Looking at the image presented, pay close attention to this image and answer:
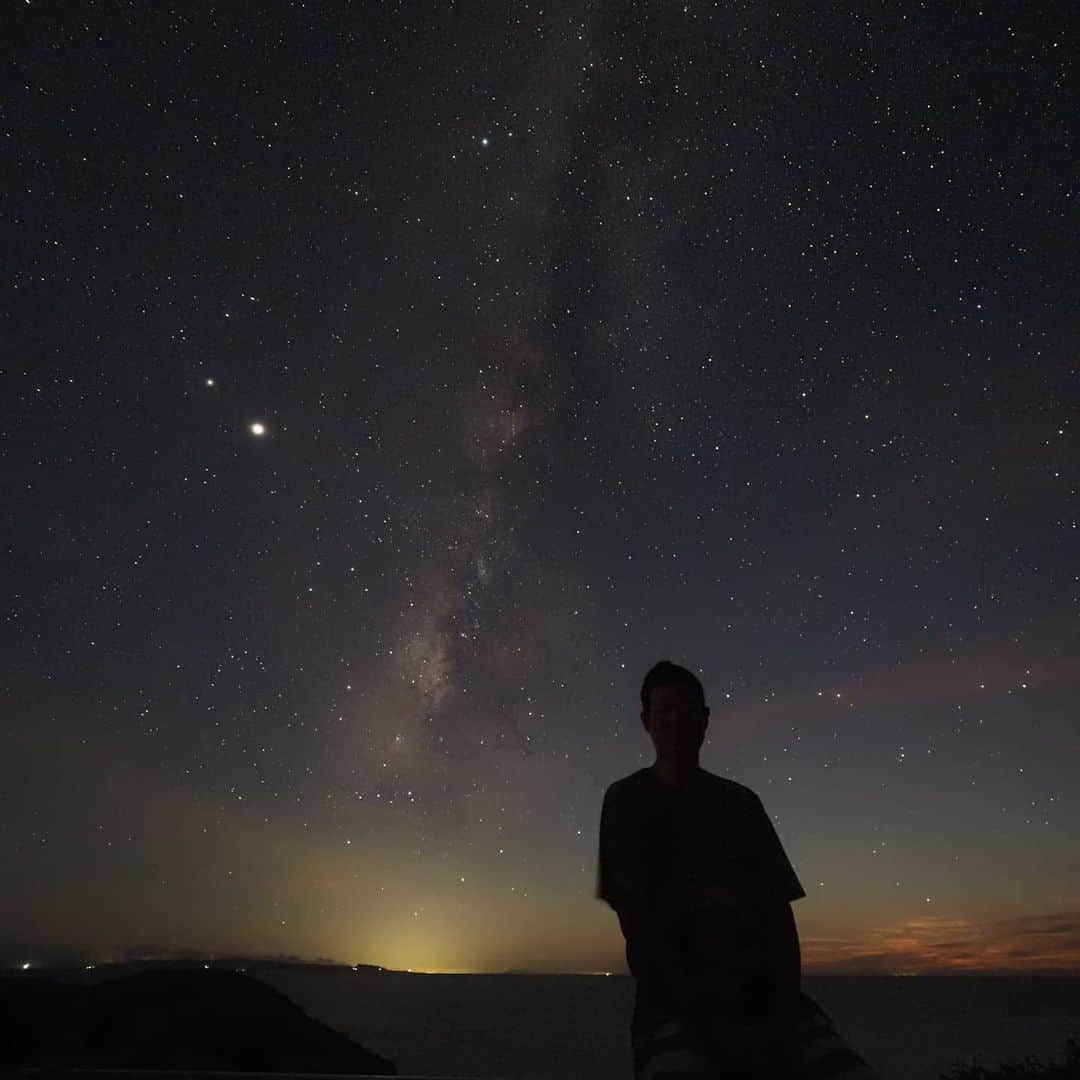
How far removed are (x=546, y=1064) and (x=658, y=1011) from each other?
210ft

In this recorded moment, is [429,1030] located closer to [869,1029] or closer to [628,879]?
[869,1029]

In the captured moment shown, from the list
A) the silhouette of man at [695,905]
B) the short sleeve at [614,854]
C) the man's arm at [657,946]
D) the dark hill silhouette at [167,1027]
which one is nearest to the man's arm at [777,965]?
the silhouette of man at [695,905]

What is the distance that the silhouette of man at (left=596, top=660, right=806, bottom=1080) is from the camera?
6.84ft

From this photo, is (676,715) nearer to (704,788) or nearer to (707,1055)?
(704,788)

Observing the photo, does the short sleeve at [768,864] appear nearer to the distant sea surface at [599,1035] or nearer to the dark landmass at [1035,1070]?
the dark landmass at [1035,1070]

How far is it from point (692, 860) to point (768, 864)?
0.27 meters

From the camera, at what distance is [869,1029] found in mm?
80938

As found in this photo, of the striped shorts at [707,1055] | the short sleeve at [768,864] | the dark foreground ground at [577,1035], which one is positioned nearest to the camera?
the striped shorts at [707,1055]

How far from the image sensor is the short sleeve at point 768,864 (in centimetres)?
245

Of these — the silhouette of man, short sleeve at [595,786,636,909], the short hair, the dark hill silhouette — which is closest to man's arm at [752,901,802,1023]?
the silhouette of man

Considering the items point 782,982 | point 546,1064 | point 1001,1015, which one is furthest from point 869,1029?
point 782,982

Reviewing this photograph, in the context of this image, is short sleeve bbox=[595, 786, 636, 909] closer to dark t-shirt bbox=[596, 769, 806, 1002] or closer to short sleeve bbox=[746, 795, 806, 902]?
dark t-shirt bbox=[596, 769, 806, 1002]

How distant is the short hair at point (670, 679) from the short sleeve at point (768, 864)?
0.41 m

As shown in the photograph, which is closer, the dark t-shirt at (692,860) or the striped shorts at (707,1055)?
the striped shorts at (707,1055)
